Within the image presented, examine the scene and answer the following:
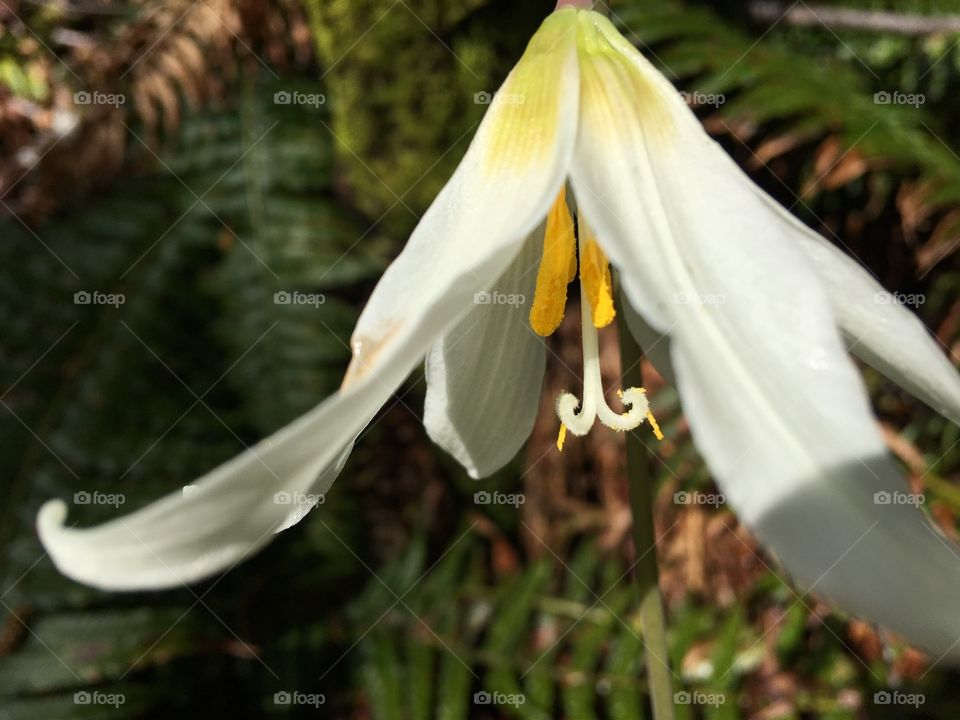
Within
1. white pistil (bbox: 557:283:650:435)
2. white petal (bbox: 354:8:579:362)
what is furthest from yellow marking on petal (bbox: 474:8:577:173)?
white pistil (bbox: 557:283:650:435)

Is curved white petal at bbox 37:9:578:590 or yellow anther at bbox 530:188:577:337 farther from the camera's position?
yellow anther at bbox 530:188:577:337

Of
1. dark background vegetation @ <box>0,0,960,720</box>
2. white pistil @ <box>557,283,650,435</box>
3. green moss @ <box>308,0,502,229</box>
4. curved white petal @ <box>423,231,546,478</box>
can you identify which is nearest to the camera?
white pistil @ <box>557,283,650,435</box>

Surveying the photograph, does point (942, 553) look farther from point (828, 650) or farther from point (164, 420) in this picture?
point (164, 420)

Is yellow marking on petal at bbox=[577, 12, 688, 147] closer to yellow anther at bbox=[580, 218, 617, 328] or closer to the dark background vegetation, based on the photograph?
yellow anther at bbox=[580, 218, 617, 328]

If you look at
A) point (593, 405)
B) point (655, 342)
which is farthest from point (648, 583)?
point (655, 342)

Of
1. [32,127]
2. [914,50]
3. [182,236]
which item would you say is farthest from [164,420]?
[914,50]

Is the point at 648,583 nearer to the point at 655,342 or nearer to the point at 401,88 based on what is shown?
the point at 655,342

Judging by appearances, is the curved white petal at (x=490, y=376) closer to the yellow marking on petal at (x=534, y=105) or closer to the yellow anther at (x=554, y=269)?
the yellow anther at (x=554, y=269)
